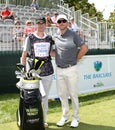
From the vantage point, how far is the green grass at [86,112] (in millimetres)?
7363

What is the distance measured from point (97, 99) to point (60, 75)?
3266 mm

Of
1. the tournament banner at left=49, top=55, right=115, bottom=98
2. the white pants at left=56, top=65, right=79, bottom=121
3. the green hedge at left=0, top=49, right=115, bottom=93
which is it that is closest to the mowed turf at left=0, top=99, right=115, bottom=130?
the white pants at left=56, top=65, right=79, bottom=121

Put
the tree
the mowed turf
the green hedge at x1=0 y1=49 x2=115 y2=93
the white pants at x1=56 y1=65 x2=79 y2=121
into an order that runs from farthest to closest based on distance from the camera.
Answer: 1. the tree
2. the green hedge at x1=0 y1=49 x2=115 y2=93
3. the mowed turf
4. the white pants at x1=56 y1=65 x2=79 y2=121

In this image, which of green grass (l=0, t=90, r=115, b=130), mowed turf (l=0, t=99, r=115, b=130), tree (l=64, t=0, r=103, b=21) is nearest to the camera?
mowed turf (l=0, t=99, r=115, b=130)

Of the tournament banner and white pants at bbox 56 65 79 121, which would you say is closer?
white pants at bbox 56 65 79 121

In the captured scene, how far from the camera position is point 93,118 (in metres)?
7.93

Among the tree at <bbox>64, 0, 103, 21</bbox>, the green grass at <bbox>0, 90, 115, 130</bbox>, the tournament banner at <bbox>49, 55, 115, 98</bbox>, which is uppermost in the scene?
the tree at <bbox>64, 0, 103, 21</bbox>

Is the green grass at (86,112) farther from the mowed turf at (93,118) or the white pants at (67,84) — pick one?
the white pants at (67,84)

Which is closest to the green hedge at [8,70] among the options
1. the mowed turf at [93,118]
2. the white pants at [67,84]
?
the mowed turf at [93,118]

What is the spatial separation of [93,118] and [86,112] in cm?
61

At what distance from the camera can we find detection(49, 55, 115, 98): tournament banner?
10625mm

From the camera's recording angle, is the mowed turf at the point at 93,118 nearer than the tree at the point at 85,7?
Yes

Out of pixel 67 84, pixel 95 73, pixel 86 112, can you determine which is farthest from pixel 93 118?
pixel 95 73

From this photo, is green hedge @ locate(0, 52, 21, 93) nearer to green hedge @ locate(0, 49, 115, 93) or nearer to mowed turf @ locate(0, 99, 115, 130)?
green hedge @ locate(0, 49, 115, 93)
